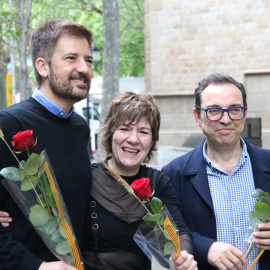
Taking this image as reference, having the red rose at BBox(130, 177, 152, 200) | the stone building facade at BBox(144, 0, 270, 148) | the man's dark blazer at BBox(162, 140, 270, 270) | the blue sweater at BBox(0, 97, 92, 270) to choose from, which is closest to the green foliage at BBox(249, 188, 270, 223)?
the man's dark blazer at BBox(162, 140, 270, 270)

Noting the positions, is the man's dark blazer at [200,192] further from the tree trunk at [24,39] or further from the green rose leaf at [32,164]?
the tree trunk at [24,39]

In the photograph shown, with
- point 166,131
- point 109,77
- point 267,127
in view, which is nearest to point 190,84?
point 166,131

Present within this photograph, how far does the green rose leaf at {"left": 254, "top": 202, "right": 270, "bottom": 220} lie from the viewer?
2965 millimetres

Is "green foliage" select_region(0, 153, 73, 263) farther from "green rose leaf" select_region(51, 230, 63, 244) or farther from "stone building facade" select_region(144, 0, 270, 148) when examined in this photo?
"stone building facade" select_region(144, 0, 270, 148)

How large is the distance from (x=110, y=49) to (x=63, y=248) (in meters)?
11.2

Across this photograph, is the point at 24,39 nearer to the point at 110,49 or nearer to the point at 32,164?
the point at 110,49

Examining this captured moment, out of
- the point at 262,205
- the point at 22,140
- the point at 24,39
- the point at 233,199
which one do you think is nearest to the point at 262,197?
the point at 262,205

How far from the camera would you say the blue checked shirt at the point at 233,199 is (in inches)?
130

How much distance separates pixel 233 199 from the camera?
3375 mm

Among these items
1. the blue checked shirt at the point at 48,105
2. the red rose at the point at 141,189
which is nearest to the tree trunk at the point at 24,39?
the blue checked shirt at the point at 48,105

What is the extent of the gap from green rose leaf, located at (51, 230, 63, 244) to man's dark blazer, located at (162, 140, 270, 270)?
909mm

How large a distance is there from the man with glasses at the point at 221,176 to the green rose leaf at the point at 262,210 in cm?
21

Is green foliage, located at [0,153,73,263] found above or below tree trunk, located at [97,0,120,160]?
below

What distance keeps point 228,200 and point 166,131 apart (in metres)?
13.4
